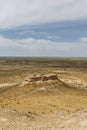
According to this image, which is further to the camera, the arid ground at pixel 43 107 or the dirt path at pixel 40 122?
the arid ground at pixel 43 107

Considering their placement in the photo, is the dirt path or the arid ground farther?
the arid ground

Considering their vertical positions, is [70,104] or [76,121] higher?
[76,121]

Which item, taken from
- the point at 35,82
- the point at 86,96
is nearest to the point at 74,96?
the point at 86,96

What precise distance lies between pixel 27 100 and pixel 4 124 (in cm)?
1728

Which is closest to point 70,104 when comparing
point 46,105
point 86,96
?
point 46,105

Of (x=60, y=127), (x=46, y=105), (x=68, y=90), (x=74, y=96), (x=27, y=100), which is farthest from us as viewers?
(x=68, y=90)

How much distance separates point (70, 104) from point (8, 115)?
14800 millimetres

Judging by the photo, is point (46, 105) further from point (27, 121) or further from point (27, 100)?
point (27, 121)

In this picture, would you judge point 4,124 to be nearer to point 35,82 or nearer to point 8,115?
point 8,115

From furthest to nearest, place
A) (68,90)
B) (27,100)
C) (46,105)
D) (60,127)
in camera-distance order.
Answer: (68,90)
(27,100)
(46,105)
(60,127)

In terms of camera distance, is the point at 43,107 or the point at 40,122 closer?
the point at 40,122

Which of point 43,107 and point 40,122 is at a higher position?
point 40,122

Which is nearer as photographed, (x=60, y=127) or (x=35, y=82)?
(x=60, y=127)

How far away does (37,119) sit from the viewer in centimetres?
1606
